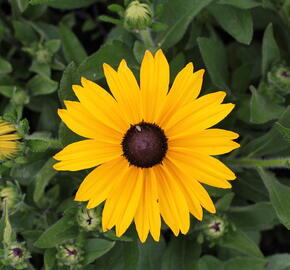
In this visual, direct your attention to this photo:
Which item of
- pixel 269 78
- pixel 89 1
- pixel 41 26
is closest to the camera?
pixel 269 78

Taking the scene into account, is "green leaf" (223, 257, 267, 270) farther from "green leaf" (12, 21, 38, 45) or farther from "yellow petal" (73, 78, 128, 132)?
"green leaf" (12, 21, 38, 45)

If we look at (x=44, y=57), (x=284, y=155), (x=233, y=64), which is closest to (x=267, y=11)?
(x=233, y=64)

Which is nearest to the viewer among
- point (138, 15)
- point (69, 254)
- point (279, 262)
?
point (138, 15)

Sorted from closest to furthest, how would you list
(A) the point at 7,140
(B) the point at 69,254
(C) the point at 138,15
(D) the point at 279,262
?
(A) the point at 7,140
(C) the point at 138,15
(B) the point at 69,254
(D) the point at 279,262

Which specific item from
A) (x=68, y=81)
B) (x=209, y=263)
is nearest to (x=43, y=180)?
(x=68, y=81)

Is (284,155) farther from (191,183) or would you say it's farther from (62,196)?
(62,196)

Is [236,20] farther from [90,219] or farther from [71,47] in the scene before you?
[90,219]
